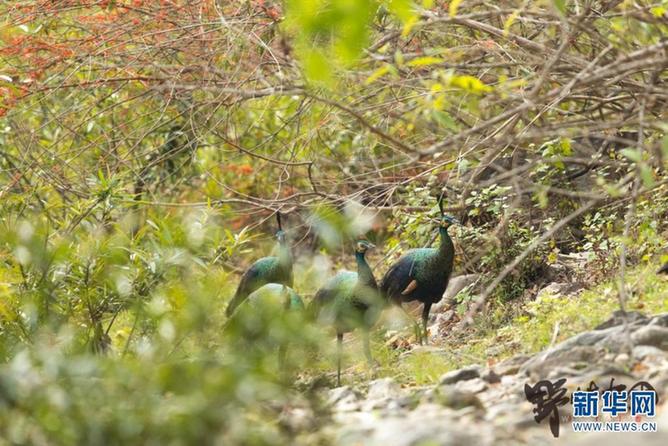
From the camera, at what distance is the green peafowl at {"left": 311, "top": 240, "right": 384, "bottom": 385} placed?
6727mm

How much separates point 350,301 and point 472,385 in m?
2.00

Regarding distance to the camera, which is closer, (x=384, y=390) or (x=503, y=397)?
(x=503, y=397)

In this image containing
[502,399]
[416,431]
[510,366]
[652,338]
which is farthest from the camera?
[510,366]

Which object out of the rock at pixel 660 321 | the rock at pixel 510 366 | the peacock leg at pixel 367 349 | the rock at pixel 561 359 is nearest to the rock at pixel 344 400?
the rock at pixel 510 366

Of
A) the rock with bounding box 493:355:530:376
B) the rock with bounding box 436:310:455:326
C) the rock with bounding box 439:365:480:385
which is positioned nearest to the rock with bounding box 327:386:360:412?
the rock with bounding box 439:365:480:385

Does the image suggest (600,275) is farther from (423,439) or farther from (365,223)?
(423,439)

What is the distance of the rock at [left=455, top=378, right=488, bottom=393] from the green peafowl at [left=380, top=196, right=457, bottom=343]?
6.66 ft

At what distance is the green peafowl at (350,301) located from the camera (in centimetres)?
673

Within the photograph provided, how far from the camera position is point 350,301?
269 inches

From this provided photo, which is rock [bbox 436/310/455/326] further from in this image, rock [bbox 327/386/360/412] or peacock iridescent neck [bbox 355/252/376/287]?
rock [bbox 327/386/360/412]

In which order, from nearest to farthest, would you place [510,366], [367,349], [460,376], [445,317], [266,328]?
[266,328] → [460,376] → [510,366] → [367,349] → [445,317]

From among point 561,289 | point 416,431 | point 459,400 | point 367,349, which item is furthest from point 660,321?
point 561,289

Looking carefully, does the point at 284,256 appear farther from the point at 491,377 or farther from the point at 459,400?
the point at 459,400

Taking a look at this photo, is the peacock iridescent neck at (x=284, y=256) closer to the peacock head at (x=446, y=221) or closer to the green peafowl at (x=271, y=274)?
the green peafowl at (x=271, y=274)
